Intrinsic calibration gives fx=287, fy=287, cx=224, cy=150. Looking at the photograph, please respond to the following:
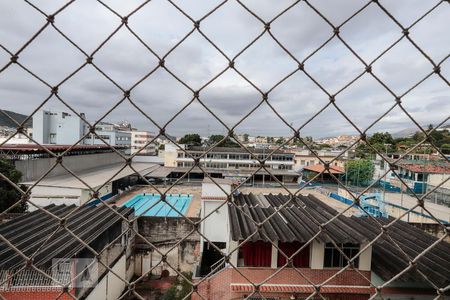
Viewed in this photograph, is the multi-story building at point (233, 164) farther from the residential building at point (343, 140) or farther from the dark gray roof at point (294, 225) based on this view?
the dark gray roof at point (294, 225)

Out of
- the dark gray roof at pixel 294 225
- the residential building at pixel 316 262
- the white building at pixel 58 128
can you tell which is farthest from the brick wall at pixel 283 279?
the white building at pixel 58 128

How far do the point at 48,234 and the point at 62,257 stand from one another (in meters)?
1.10

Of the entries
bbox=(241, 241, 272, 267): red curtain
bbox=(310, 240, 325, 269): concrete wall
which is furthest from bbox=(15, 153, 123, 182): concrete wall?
bbox=(310, 240, 325, 269): concrete wall

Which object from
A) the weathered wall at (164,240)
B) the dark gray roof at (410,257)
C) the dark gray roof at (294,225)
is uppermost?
the dark gray roof at (294,225)

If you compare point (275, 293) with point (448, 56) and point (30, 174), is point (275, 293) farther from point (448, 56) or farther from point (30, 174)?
point (30, 174)

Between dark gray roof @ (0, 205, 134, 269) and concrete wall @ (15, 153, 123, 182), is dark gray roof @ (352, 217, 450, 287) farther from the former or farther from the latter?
concrete wall @ (15, 153, 123, 182)

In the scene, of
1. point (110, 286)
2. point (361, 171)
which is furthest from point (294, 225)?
point (361, 171)

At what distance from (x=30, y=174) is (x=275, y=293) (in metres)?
12.2

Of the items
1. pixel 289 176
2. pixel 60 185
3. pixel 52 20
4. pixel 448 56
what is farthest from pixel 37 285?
pixel 289 176

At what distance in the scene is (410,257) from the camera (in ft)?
11.4

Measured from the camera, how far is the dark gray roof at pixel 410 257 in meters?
3.32

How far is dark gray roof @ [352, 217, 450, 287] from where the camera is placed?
10.9 feet

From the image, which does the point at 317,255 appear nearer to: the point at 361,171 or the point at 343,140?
the point at 361,171

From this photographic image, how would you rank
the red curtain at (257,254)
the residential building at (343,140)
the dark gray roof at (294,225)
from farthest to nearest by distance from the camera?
the red curtain at (257,254) < the dark gray roof at (294,225) < the residential building at (343,140)
